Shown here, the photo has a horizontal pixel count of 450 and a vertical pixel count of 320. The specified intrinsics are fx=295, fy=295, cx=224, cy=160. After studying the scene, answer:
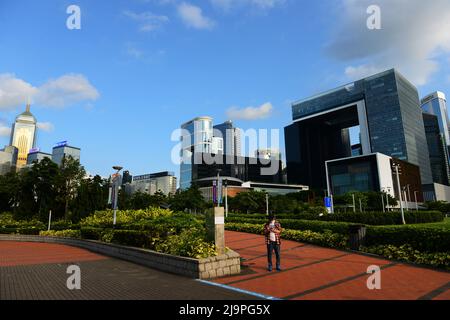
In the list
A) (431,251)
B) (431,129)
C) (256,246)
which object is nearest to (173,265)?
(256,246)

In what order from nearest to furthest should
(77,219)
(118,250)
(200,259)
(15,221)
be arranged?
(200,259) < (118,250) < (77,219) < (15,221)

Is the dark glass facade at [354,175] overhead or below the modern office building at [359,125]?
below

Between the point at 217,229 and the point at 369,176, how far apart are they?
270 feet

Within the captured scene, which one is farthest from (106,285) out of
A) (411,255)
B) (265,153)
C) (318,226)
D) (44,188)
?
(265,153)

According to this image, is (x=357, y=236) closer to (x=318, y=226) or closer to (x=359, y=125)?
(x=318, y=226)

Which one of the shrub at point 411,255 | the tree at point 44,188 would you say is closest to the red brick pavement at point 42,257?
the shrub at point 411,255

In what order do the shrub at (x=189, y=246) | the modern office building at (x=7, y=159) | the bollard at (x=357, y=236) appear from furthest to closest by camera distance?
1. the modern office building at (x=7, y=159)
2. the bollard at (x=357, y=236)
3. the shrub at (x=189, y=246)

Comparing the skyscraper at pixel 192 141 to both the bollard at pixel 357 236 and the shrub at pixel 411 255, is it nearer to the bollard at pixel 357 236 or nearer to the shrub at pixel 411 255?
the bollard at pixel 357 236

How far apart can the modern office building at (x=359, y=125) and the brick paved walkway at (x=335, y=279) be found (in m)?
113

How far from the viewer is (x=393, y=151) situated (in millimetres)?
112875

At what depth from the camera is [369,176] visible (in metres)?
81.5

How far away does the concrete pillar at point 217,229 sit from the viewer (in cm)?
962

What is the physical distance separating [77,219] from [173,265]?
1907 cm
